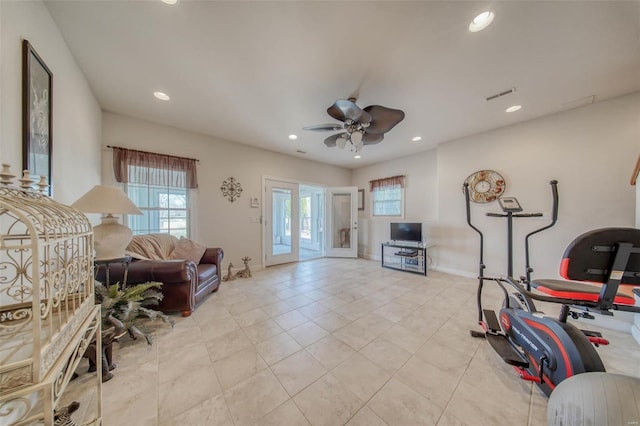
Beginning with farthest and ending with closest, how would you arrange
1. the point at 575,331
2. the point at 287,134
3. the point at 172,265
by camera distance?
the point at 287,134, the point at 172,265, the point at 575,331

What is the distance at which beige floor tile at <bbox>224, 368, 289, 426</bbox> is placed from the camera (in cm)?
120

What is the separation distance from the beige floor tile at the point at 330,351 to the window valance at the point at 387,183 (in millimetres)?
3913

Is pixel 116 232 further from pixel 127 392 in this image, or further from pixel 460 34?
pixel 460 34

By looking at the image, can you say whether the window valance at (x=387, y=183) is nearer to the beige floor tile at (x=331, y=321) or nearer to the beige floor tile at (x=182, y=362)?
the beige floor tile at (x=331, y=321)

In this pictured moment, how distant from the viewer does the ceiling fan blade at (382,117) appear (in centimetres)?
209

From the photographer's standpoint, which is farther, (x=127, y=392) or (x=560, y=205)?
(x=560, y=205)

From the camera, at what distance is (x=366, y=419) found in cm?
117

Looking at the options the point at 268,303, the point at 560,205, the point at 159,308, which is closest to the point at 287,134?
the point at 268,303

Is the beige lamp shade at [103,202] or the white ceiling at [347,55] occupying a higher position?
the white ceiling at [347,55]

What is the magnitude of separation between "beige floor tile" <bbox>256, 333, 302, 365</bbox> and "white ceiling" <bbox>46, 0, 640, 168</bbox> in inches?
103

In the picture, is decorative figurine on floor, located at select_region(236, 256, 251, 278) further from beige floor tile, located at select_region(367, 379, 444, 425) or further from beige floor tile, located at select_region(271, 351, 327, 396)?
beige floor tile, located at select_region(367, 379, 444, 425)

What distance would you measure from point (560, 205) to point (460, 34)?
112 inches

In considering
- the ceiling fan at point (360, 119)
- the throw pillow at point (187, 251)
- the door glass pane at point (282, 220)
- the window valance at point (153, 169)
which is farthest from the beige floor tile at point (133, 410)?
the door glass pane at point (282, 220)

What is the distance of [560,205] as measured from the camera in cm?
280
